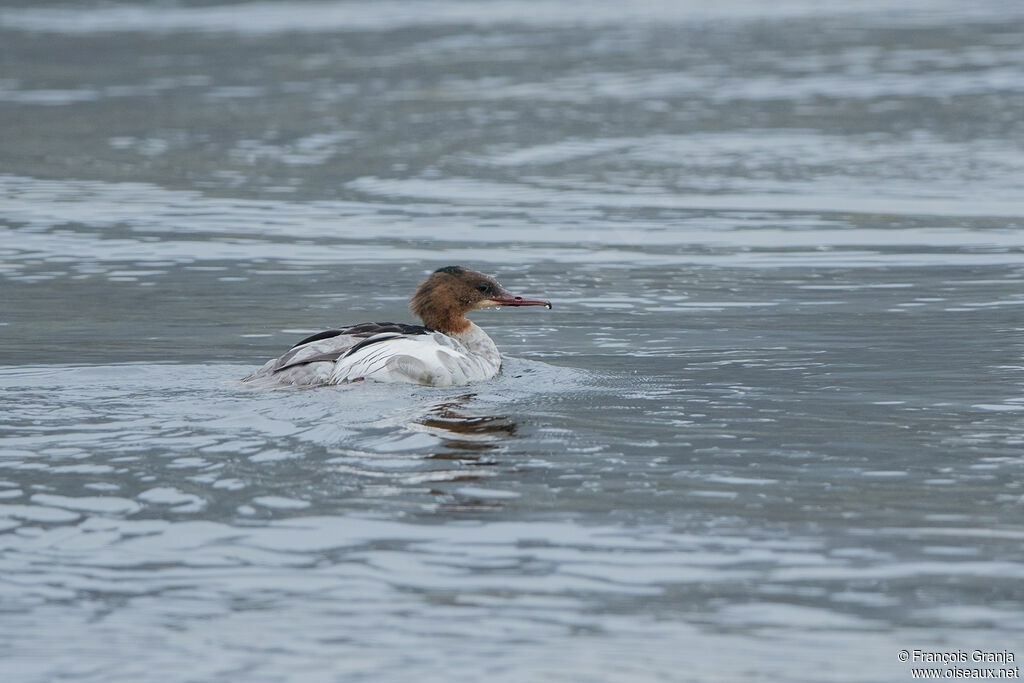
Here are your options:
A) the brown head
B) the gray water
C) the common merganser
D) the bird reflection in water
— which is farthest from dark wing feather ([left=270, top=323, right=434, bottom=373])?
the brown head

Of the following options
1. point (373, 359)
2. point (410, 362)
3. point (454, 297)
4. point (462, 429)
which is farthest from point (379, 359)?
point (454, 297)

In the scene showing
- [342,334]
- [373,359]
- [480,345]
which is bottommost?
[480,345]

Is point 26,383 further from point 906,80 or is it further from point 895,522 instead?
point 906,80

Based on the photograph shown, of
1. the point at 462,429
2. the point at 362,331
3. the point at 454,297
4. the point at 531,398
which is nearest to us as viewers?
the point at 462,429

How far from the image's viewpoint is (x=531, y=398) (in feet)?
31.2

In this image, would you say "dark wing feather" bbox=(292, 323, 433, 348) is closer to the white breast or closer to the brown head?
the white breast

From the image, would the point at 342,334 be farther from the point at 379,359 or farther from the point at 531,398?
the point at 531,398

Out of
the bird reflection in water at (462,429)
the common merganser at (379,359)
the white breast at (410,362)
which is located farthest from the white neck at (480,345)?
the bird reflection in water at (462,429)

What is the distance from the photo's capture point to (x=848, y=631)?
566 centimetres

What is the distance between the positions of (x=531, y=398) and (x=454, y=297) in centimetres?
156

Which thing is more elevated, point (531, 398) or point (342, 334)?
point (342, 334)

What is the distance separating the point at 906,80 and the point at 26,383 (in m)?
22.5

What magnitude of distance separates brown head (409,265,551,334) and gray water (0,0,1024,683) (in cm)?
46

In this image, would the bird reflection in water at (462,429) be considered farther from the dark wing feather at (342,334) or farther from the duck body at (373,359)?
the dark wing feather at (342,334)
